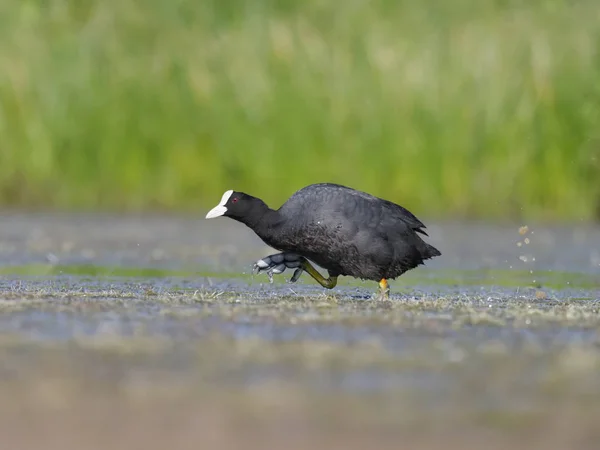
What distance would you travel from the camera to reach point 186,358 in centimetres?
626

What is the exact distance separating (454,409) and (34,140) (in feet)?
37.4

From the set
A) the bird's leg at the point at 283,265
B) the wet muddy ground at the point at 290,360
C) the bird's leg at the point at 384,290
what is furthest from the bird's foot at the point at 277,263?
the bird's leg at the point at 384,290

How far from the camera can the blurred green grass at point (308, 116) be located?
15469 mm

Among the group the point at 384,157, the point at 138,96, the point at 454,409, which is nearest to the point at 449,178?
the point at 384,157

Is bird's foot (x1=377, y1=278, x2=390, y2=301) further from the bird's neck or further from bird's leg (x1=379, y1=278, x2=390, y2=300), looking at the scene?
the bird's neck

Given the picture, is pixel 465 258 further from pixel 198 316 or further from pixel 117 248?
pixel 198 316

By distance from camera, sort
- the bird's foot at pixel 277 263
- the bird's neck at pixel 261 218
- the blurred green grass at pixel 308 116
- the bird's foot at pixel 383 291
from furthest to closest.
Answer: the blurred green grass at pixel 308 116, the bird's foot at pixel 277 263, the bird's neck at pixel 261 218, the bird's foot at pixel 383 291

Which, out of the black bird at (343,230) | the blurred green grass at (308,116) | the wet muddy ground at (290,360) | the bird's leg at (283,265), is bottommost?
the wet muddy ground at (290,360)

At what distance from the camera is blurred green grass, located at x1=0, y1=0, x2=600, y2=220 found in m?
15.5

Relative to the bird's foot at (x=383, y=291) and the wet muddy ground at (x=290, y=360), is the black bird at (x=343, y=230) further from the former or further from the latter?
the wet muddy ground at (x=290, y=360)

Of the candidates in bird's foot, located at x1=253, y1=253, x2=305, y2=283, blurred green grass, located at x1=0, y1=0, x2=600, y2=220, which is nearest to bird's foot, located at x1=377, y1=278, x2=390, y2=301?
bird's foot, located at x1=253, y1=253, x2=305, y2=283

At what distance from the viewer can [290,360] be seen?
6.23 meters

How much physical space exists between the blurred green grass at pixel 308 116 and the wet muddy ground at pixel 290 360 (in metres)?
3.62

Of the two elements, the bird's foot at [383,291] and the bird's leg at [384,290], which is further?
the bird's leg at [384,290]
